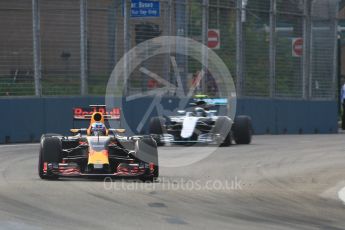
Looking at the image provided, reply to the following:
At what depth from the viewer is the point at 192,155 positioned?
19.4 m

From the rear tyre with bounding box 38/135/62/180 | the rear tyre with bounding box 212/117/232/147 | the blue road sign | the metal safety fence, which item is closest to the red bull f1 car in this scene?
the rear tyre with bounding box 38/135/62/180

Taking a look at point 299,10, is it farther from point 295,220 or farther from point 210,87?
point 295,220

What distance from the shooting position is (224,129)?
22.1 meters

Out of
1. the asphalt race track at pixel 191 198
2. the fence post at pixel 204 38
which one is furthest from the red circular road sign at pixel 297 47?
the asphalt race track at pixel 191 198

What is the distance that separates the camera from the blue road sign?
2731 cm

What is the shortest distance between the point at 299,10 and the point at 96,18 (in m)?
9.73

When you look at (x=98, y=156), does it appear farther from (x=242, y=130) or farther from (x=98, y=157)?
(x=242, y=130)

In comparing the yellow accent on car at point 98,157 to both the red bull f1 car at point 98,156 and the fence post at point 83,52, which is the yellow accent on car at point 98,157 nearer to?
the red bull f1 car at point 98,156

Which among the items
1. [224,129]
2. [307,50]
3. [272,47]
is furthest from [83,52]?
[307,50]

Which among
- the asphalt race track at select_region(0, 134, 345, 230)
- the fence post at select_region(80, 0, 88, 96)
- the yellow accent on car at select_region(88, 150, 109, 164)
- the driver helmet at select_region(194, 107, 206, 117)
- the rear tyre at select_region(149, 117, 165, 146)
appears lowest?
the asphalt race track at select_region(0, 134, 345, 230)

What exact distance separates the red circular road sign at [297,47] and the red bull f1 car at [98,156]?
1908 centimetres

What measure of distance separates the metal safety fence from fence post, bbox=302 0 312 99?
0.12 feet

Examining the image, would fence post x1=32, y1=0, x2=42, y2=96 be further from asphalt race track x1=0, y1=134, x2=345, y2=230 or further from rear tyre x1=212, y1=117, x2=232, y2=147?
asphalt race track x1=0, y1=134, x2=345, y2=230

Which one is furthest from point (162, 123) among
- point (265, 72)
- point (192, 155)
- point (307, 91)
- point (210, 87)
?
point (307, 91)
